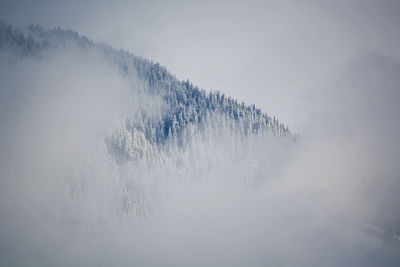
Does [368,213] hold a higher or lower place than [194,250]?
higher

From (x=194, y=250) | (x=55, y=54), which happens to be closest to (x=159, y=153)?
(x=194, y=250)

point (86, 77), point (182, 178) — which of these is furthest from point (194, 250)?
point (86, 77)

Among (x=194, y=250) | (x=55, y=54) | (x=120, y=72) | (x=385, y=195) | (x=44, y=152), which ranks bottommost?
(x=194, y=250)

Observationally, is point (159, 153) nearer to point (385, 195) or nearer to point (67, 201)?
point (67, 201)

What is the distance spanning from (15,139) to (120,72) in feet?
244

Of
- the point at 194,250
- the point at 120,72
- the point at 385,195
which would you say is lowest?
the point at 194,250

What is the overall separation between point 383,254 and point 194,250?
106 metres

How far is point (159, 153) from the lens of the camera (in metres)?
125

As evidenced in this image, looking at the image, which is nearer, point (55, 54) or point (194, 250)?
point (194, 250)

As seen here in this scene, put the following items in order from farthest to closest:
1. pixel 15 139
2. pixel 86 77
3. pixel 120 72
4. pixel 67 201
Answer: pixel 86 77
pixel 120 72
pixel 15 139
pixel 67 201

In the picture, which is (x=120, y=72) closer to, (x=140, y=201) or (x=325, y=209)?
(x=140, y=201)

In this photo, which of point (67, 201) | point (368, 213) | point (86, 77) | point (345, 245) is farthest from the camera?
point (86, 77)

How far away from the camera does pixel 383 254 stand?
129125mm

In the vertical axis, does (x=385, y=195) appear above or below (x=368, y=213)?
above
